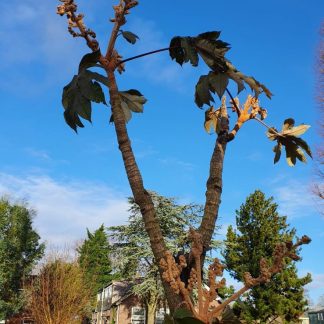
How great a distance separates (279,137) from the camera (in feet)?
14.3

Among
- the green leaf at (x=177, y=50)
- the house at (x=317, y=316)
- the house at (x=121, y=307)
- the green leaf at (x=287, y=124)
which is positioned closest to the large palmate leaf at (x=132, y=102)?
the green leaf at (x=177, y=50)

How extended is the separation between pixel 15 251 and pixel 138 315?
13.2m

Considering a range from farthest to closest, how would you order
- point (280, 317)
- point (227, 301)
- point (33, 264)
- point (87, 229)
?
point (87, 229) → point (33, 264) → point (280, 317) → point (227, 301)

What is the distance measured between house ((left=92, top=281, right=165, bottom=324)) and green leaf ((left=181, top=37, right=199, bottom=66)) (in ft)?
114

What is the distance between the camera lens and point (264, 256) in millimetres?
25594

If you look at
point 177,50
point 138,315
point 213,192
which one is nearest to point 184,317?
point 213,192

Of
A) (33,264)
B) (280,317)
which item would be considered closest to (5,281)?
(33,264)

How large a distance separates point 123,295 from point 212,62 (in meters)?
41.1

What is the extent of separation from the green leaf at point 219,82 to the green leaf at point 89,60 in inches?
39.4

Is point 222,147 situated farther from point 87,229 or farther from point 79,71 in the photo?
point 87,229

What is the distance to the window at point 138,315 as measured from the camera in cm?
4003

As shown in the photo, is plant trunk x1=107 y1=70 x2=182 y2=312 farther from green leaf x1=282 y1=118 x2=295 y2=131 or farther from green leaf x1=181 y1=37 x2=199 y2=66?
green leaf x1=282 y1=118 x2=295 y2=131

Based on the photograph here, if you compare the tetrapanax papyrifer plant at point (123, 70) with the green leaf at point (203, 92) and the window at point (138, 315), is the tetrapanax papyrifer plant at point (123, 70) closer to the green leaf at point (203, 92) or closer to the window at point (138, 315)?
the green leaf at point (203, 92)

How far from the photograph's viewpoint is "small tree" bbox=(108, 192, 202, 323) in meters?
30.7
